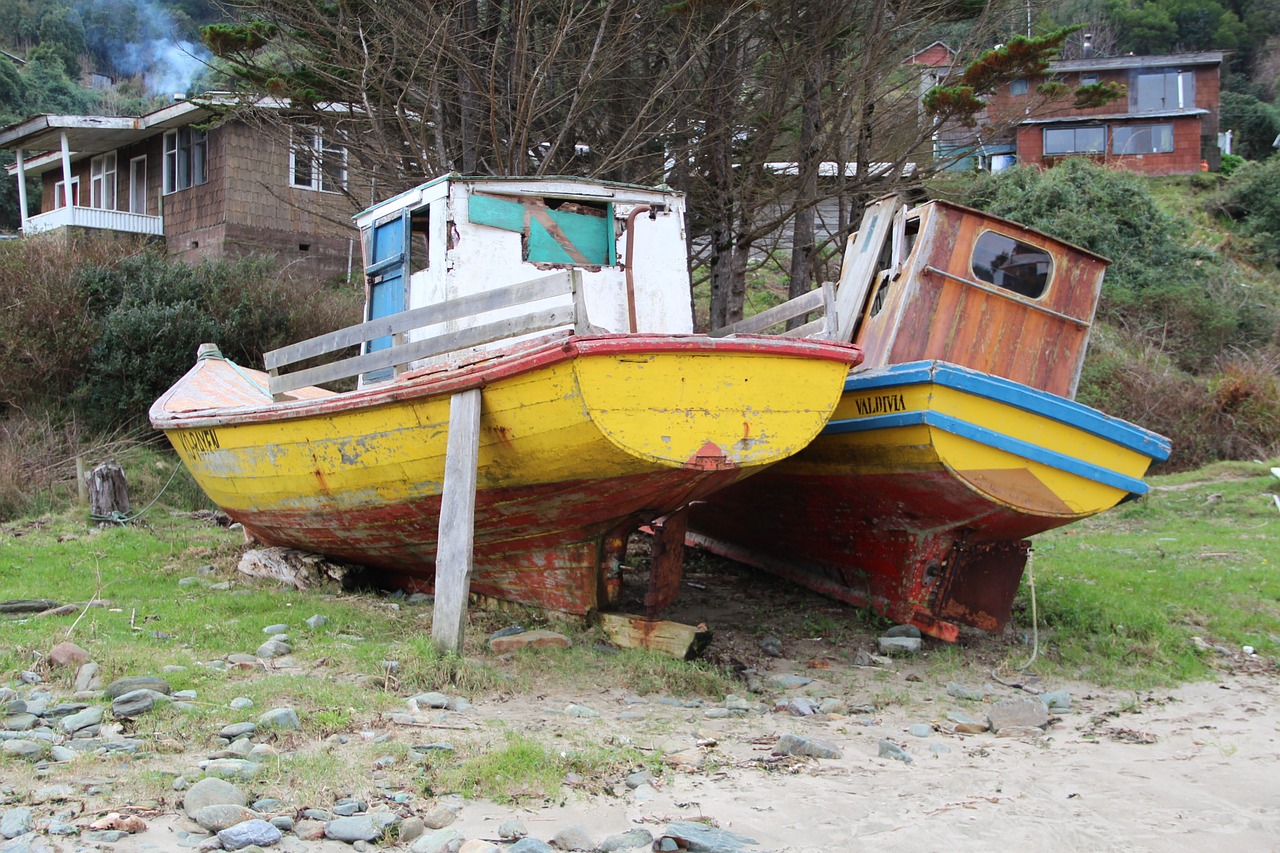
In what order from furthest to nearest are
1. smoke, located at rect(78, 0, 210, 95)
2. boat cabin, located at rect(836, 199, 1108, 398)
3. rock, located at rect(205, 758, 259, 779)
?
1. smoke, located at rect(78, 0, 210, 95)
2. boat cabin, located at rect(836, 199, 1108, 398)
3. rock, located at rect(205, 758, 259, 779)

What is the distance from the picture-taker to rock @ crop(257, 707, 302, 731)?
15.2 feet

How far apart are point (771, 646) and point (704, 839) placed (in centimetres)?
335

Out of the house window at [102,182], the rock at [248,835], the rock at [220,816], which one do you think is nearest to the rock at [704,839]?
the rock at [248,835]

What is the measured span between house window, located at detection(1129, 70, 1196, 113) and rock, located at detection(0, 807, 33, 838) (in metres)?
40.1

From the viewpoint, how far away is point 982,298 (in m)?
7.59

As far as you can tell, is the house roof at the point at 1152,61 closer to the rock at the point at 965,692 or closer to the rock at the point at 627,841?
the rock at the point at 965,692

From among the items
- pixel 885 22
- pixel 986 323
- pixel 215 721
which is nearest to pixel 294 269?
pixel 885 22

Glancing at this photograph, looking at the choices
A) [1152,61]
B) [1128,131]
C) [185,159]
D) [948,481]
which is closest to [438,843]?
[948,481]

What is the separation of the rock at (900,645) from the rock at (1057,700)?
0.98 meters

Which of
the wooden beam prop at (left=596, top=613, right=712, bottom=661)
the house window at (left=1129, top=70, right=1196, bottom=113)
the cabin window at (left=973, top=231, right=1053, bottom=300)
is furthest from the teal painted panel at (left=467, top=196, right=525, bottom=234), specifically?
the house window at (left=1129, top=70, right=1196, bottom=113)

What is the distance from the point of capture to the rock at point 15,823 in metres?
3.54

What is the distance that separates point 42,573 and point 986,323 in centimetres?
703

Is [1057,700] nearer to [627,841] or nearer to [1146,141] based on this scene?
[627,841]

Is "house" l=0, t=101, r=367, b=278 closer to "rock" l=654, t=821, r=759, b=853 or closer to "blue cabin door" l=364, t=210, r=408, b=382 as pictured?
"blue cabin door" l=364, t=210, r=408, b=382
